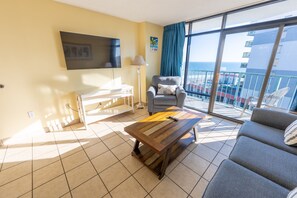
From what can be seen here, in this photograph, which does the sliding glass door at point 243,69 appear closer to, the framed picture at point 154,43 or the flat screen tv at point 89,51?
the framed picture at point 154,43

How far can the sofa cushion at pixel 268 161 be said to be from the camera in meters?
0.97

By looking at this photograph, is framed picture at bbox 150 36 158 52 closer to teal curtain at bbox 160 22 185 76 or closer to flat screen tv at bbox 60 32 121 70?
teal curtain at bbox 160 22 185 76

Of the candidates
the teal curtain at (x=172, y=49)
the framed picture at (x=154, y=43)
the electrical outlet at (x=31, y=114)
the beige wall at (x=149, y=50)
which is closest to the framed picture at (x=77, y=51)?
the electrical outlet at (x=31, y=114)

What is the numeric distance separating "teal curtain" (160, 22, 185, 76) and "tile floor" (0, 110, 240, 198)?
76.5 inches

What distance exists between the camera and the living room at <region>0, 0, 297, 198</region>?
1.36 metres

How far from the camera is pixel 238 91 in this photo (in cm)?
333

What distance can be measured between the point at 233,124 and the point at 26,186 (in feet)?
11.1

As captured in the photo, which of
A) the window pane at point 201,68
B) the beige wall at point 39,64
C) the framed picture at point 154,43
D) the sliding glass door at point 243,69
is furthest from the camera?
the framed picture at point 154,43

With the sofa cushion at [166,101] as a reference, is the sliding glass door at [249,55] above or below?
above

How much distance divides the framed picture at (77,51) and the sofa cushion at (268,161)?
274 cm

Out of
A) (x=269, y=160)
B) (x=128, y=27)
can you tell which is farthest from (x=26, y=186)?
(x=128, y=27)

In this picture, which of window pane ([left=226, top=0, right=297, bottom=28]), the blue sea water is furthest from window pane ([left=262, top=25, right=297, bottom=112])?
the blue sea water

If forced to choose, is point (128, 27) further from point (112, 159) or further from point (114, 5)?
point (112, 159)

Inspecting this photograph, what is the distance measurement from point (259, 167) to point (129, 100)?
2.76m
